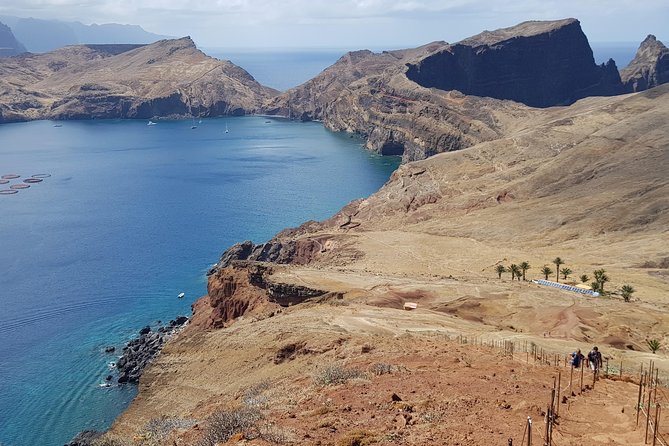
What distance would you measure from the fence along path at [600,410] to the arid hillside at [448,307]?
17 centimetres

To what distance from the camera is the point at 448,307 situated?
61.9 metres

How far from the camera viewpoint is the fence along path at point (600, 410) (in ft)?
89.3

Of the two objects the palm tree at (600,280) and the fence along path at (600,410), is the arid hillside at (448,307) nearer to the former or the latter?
the fence along path at (600,410)

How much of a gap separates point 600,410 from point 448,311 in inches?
1203

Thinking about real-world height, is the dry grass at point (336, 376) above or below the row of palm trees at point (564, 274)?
above

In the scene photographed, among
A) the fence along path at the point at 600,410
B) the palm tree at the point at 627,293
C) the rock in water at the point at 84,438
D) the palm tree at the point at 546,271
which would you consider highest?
the fence along path at the point at 600,410

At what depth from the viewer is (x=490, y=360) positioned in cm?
4031

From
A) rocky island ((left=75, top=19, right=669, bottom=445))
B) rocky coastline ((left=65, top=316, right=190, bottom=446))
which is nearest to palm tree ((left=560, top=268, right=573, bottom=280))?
rocky island ((left=75, top=19, right=669, bottom=445))

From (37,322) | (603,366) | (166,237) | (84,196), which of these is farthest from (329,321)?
(84,196)

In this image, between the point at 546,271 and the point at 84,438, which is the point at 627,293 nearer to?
the point at 546,271

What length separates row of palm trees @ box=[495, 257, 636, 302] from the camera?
212 ft

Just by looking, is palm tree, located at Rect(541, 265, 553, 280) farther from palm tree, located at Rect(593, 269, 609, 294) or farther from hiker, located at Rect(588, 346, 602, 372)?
hiker, located at Rect(588, 346, 602, 372)

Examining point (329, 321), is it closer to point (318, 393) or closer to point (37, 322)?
point (318, 393)

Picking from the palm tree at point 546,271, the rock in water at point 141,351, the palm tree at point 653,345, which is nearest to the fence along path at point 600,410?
the palm tree at point 653,345
